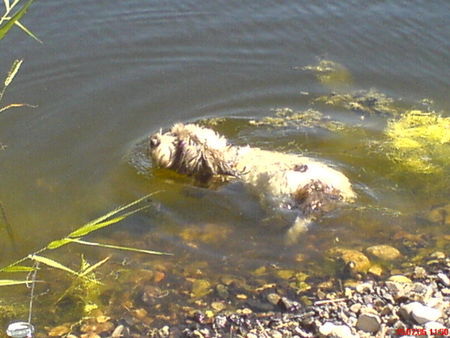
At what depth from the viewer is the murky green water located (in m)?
7.01

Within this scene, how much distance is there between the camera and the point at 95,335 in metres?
5.68

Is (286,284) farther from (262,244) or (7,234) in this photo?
(7,234)

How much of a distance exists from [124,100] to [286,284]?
3.77 metres

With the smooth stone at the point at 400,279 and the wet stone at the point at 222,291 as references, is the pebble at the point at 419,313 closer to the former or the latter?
the smooth stone at the point at 400,279

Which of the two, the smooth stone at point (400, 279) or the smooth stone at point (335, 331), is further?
the smooth stone at point (400, 279)

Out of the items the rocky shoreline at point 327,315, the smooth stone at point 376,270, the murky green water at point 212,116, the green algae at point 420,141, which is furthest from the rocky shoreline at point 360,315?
the green algae at point 420,141

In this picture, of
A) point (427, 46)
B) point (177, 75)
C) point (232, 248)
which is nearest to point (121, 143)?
point (177, 75)

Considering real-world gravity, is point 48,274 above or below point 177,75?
below

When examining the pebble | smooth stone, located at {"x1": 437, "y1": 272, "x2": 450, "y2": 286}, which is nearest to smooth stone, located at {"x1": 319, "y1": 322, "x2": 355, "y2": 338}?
the pebble

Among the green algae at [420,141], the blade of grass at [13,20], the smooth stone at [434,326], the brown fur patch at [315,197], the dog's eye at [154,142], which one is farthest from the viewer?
the green algae at [420,141]

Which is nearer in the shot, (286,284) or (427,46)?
(286,284)

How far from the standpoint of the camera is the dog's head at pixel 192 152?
7.31 metres

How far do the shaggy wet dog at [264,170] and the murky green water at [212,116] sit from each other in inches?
7.9

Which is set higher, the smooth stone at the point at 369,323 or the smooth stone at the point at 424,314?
the smooth stone at the point at 424,314
